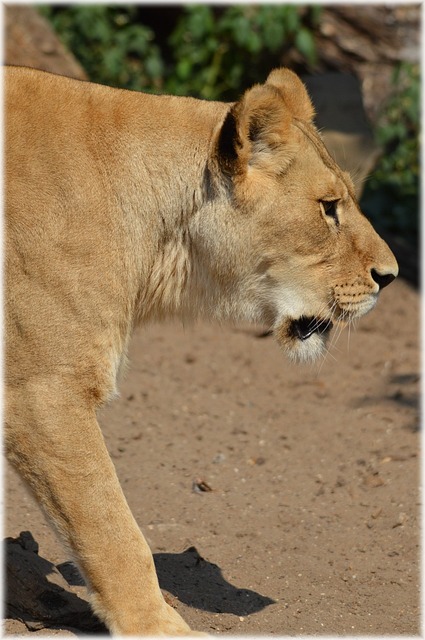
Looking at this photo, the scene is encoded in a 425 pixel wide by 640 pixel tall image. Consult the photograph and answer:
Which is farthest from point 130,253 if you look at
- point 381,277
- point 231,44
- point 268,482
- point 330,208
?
point 231,44

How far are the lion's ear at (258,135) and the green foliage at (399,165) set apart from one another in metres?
5.57

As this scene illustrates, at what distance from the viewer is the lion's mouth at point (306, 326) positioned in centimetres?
415

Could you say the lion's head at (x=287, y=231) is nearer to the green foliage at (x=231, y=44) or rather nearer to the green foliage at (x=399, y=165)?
the green foliage at (x=399, y=165)

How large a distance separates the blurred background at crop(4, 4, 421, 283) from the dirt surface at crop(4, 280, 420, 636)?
2.47m

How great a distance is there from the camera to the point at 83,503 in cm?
358

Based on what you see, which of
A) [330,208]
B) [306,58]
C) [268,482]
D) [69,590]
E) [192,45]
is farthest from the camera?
[192,45]

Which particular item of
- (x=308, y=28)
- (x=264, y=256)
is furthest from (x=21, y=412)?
(x=308, y=28)

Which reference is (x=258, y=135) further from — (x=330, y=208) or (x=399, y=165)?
(x=399, y=165)

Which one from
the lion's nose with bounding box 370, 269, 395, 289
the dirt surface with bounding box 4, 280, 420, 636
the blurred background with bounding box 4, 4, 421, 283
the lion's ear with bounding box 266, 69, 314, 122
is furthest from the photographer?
the blurred background with bounding box 4, 4, 421, 283

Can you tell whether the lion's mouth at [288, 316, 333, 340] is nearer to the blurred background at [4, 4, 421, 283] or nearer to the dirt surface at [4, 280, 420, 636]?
the dirt surface at [4, 280, 420, 636]

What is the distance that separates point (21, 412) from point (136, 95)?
1.25 m

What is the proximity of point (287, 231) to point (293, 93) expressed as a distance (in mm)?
659

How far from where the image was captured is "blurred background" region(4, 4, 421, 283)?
9.64 meters

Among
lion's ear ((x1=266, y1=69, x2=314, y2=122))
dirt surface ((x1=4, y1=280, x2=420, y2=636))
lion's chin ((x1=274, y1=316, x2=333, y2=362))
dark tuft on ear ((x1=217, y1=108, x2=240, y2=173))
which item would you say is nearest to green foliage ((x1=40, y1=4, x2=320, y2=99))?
dirt surface ((x1=4, y1=280, x2=420, y2=636))
